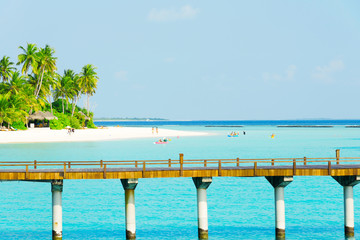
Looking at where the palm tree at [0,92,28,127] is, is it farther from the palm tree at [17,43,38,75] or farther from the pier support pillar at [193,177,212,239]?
the pier support pillar at [193,177,212,239]

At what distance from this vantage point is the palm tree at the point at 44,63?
454 feet

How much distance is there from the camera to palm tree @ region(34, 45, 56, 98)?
138 meters

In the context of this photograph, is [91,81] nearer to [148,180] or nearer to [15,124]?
[15,124]

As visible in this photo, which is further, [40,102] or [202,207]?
[40,102]

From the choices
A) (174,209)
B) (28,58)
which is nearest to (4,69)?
(28,58)

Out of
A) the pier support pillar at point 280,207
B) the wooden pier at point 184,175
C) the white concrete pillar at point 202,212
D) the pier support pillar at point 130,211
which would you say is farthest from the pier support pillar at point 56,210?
the pier support pillar at point 280,207

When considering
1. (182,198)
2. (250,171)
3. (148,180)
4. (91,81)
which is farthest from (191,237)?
(91,81)

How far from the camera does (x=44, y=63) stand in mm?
137000

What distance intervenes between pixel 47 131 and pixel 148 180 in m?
76.6

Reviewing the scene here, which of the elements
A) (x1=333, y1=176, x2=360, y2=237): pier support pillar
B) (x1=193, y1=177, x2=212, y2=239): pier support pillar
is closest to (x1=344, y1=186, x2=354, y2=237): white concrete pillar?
(x1=333, y1=176, x2=360, y2=237): pier support pillar

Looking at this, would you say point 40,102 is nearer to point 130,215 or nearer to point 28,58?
point 28,58

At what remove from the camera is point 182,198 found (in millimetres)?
48094

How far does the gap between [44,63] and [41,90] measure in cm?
931

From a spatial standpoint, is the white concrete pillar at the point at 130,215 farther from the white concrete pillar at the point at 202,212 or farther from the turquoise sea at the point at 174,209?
the white concrete pillar at the point at 202,212
